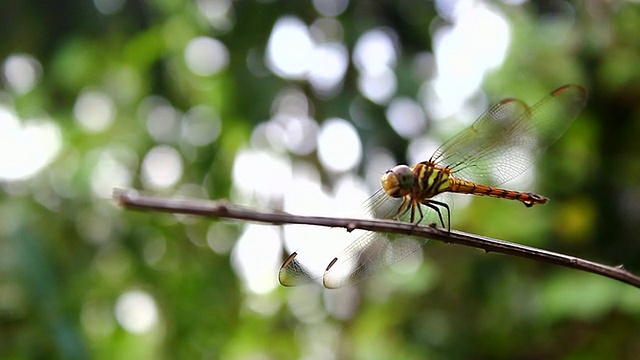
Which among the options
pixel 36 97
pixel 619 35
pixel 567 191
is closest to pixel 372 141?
pixel 567 191

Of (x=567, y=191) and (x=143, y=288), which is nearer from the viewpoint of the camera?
(x=567, y=191)

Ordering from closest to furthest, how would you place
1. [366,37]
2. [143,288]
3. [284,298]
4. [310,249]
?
[310,249] → [366,37] → [143,288] → [284,298]

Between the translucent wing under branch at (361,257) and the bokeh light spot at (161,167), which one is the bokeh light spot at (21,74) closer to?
the bokeh light spot at (161,167)

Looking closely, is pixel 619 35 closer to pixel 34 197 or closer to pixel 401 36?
pixel 401 36

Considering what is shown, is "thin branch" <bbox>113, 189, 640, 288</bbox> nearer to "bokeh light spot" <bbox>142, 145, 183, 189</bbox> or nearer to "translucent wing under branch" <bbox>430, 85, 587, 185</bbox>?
"translucent wing under branch" <bbox>430, 85, 587, 185</bbox>

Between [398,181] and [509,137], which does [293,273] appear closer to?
[398,181]

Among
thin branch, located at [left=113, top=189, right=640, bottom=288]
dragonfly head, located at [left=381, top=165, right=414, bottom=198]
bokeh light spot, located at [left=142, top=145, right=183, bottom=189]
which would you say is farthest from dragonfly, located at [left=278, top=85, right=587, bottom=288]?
bokeh light spot, located at [left=142, top=145, right=183, bottom=189]

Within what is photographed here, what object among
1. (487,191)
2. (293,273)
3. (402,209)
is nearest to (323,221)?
(293,273)
